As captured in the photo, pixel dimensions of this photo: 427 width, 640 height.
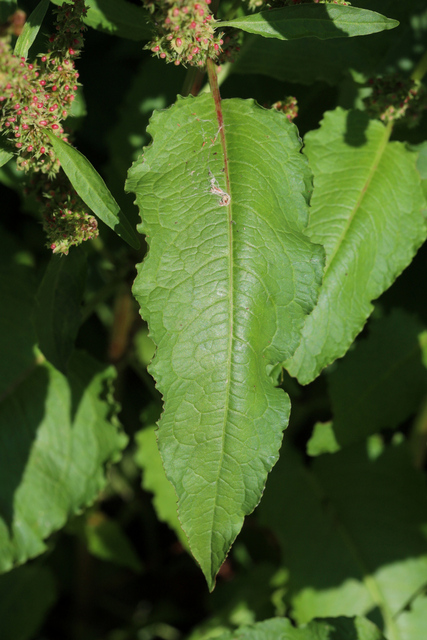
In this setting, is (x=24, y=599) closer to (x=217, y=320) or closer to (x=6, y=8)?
(x=217, y=320)

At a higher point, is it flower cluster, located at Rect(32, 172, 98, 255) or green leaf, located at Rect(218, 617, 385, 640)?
flower cluster, located at Rect(32, 172, 98, 255)

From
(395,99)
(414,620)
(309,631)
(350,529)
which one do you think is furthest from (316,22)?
(414,620)

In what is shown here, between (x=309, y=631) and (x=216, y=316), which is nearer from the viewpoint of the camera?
(x=216, y=316)

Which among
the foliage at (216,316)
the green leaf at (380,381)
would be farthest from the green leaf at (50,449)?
the green leaf at (380,381)

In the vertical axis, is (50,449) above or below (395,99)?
below

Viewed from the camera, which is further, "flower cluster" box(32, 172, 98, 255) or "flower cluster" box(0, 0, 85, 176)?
"flower cluster" box(32, 172, 98, 255)

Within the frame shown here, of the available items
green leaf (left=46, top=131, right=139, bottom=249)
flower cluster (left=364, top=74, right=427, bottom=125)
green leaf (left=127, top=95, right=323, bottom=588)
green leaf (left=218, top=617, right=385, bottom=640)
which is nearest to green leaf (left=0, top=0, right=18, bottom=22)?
green leaf (left=46, top=131, right=139, bottom=249)

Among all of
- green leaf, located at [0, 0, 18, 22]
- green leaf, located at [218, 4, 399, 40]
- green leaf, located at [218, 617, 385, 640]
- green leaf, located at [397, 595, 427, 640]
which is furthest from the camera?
green leaf, located at [397, 595, 427, 640]

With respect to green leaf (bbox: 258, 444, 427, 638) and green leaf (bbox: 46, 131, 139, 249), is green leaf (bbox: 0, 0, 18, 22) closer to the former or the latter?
green leaf (bbox: 46, 131, 139, 249)
